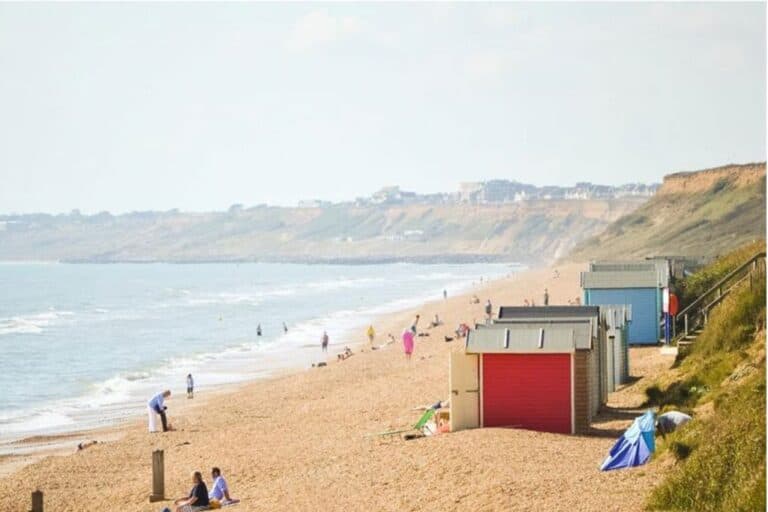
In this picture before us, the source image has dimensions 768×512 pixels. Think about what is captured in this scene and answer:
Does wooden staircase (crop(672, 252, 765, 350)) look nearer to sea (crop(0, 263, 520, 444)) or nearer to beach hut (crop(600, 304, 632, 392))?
beach hut (crop(600, 304, 632, 392))

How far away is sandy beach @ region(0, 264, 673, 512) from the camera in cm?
1577

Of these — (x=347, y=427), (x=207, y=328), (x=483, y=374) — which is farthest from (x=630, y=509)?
(x=207, y=328)

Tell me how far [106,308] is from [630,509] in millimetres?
84804

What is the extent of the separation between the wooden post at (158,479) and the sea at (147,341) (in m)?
11.4

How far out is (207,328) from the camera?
6912 cm

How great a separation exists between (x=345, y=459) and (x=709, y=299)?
1277 cm

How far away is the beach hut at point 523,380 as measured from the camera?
20.2 meters

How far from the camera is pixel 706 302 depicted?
2964 centimetres

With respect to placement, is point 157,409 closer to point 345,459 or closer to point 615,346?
point 345,459

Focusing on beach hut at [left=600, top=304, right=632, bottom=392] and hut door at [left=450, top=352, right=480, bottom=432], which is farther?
beach hut at [left=600, top=304, right=632, bottom=392]

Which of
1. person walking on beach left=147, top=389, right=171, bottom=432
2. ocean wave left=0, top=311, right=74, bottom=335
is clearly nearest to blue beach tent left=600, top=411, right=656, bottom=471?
person walking on beach left=147, top=389, right=171, bottom=432

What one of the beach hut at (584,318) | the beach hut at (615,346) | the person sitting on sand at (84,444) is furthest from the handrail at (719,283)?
the person sitting on sand at (84,444)

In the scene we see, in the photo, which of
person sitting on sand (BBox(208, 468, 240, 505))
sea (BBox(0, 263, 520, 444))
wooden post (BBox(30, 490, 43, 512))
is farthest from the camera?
sea (BBox(0, 263, 520, 444))

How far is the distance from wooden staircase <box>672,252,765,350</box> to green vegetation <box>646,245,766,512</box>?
1.54 feet
